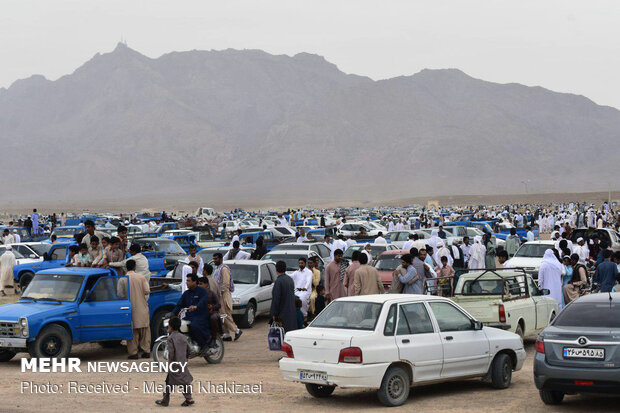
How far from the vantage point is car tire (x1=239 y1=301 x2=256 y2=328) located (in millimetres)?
18141

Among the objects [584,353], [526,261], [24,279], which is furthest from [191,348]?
[24,279]

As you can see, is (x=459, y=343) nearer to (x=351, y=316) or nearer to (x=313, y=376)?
(x=351, y=316)

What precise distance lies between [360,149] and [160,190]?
1812 inches

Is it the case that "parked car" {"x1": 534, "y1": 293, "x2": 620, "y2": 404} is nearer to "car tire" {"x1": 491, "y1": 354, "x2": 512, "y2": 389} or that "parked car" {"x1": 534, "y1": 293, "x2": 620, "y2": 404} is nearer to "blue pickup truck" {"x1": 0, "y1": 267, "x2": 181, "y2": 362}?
"car tire" {"x1": 491, "y1": 354, "x2": 512, "y2": 389}

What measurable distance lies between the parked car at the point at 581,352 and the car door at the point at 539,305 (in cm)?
462

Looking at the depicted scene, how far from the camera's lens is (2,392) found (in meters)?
11.2

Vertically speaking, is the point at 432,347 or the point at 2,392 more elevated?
the point at 432,347

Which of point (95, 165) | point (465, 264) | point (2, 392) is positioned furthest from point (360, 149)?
point (2, 392)

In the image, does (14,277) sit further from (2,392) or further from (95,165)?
(95,165)

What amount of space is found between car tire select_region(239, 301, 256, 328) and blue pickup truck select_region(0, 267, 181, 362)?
14.1 feet

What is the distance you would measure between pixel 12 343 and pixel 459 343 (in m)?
6.71

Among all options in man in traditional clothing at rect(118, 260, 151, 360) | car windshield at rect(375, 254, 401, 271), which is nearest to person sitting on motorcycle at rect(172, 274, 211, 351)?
man in traditional clothing at rect(118, 260, 151, 360)

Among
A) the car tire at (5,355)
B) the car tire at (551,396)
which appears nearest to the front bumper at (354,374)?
the car tire at (551,396)

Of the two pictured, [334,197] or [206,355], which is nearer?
[206,355]
